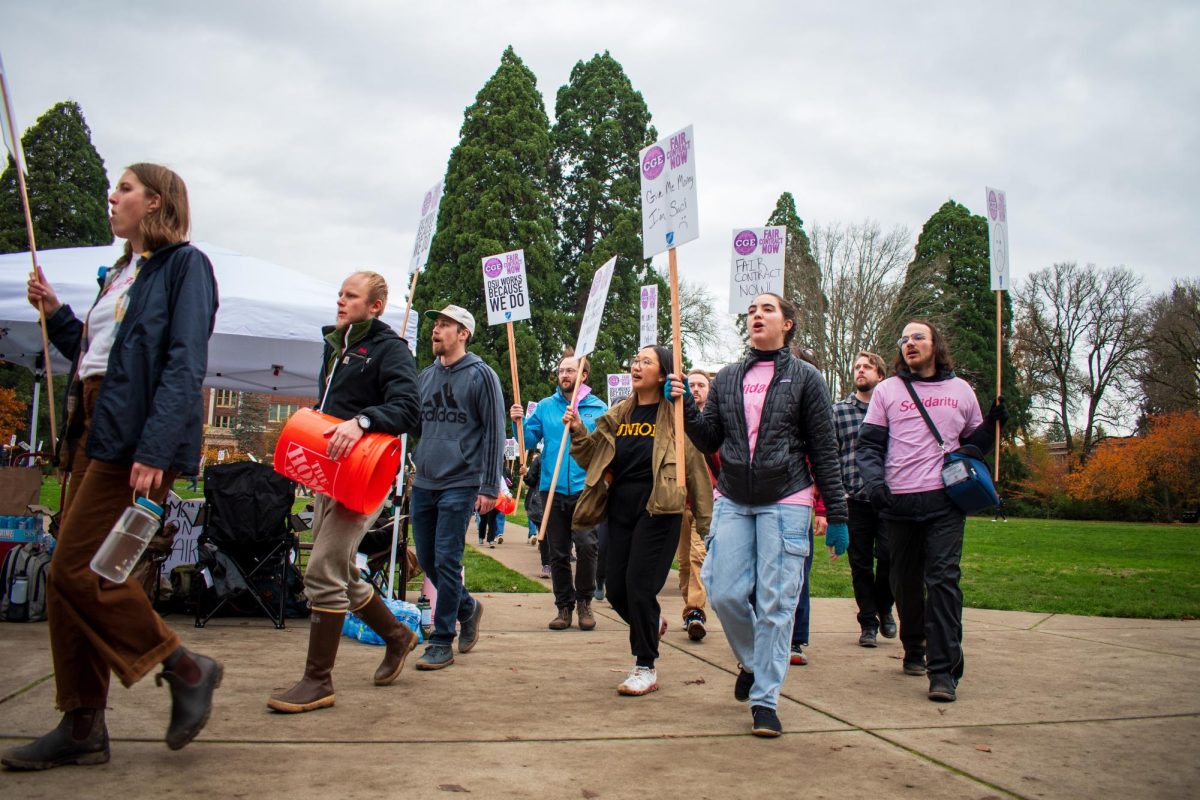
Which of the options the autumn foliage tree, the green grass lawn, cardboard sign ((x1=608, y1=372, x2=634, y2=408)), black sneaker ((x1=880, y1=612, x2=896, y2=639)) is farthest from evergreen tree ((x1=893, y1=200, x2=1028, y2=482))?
black sneaker ((x1=880, y1=612, x2=896, y2=639))

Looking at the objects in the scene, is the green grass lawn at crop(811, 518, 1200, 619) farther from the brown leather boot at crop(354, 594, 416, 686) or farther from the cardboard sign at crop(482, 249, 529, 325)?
the brown leather boot at crop(354, 594, 416, 686)

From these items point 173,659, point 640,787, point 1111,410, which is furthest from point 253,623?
point 1111,410

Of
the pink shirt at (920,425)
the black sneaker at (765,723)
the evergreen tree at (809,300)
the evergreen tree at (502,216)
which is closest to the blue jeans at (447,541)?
the black sneaker at (765,723)

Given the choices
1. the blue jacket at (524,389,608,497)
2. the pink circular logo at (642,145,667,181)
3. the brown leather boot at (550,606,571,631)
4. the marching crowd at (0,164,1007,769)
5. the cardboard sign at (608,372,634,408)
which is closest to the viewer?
the marching crowd at (0,164,1007,769)

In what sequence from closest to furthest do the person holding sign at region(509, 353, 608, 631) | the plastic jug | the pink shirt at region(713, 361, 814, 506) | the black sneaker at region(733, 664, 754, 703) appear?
the plastic jug
the pink shirt at region(713, 361, 814, 506)
the black sneaker at region(733, 664, 754, 703)
the person holding sign at region(509, 353, 608, 631)

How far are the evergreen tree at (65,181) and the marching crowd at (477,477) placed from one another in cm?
4394

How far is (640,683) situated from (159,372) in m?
2.82

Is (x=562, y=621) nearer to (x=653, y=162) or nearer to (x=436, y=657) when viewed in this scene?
(x=436, y=657)

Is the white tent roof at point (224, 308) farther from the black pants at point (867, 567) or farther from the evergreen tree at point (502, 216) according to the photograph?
the evergreen tree at point (502, 216)

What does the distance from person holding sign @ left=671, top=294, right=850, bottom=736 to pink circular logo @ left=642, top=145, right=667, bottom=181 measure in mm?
1442

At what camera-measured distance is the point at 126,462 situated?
10.7ft

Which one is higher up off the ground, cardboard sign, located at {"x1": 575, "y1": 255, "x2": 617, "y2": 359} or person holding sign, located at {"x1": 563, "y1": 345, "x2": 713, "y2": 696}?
cardboard sign, located at {"x1": 575, "y1": 255, "x2": 617, "y2": 359}

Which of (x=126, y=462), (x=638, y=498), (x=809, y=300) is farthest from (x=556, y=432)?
(x=809, y=300)

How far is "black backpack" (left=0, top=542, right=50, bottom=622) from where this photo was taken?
21.3 ft
